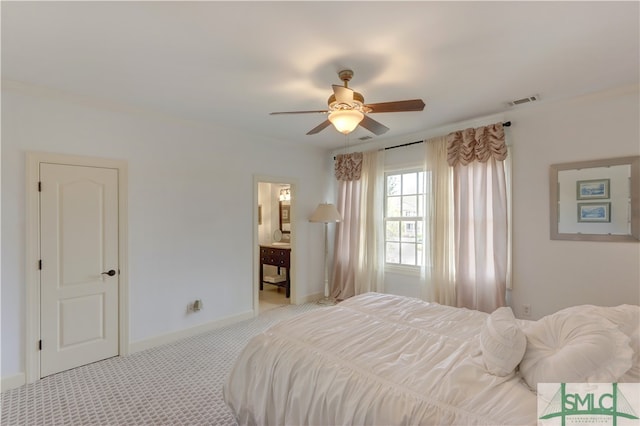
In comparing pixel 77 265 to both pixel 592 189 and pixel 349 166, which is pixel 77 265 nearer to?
pixel 349 166

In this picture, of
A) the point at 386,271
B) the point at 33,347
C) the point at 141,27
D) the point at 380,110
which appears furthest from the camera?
the point at 386,271

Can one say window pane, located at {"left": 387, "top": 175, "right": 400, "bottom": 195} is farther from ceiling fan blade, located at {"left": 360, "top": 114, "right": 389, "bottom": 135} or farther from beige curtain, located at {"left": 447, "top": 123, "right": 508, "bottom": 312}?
ceiling fan blade, located at {"left": 360, "top": 114, "right": 389, "bottom": 135}

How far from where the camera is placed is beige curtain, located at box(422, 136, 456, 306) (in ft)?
12.8

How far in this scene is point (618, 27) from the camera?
1908mm

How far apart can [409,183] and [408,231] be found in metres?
0.69

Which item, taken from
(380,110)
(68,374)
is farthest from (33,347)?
(380,110)

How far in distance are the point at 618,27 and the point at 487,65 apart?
0.73m

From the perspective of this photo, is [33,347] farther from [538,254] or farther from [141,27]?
[538,254]

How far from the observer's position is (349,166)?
496cm

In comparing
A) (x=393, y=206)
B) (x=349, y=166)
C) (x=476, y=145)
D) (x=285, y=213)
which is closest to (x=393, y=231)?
(x=393, y=206)

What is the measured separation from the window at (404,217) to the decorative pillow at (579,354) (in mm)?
2839

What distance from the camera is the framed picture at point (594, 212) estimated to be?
290 cm

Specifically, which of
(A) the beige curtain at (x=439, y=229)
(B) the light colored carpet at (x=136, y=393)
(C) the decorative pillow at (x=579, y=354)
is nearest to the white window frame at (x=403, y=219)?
(A) the beige curtain at (x=439, y=229)

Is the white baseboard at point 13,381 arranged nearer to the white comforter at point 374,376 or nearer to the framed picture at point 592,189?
the white comforter at point 374,376
